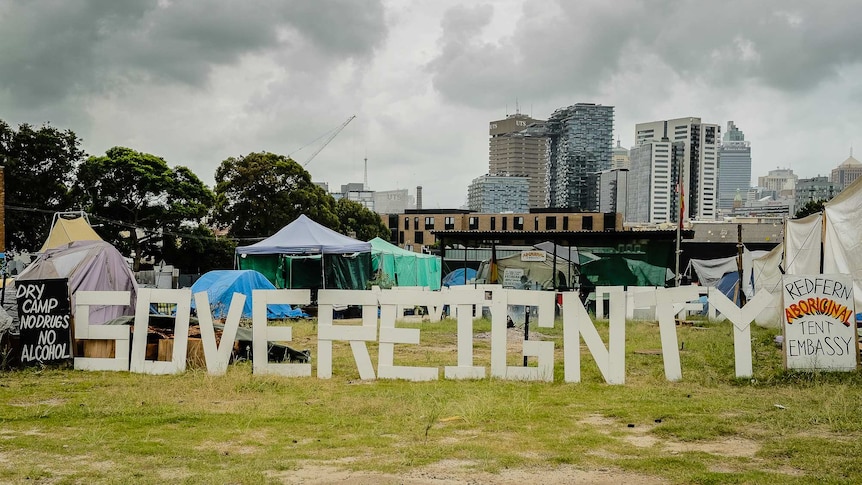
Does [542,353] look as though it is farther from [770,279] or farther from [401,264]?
[401,264]

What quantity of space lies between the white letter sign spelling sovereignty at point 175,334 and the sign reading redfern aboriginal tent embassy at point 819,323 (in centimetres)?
904

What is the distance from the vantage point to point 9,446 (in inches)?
281

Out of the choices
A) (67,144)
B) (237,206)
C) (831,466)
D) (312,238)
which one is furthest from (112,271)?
(237,206)

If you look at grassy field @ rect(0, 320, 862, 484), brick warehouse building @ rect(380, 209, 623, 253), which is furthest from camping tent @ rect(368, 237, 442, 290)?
brick warehouse building @ rect(380, 209, 623, 253)

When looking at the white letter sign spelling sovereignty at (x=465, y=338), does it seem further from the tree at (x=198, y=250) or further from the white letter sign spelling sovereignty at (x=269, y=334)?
the tree at (x=198, y=250)

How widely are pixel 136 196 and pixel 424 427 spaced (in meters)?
43.1

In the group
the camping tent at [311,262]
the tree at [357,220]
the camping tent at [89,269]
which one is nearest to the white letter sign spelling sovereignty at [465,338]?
the camping tent at [89,269]

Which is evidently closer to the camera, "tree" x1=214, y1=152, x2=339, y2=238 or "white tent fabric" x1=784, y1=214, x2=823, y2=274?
"white tent fabric" x1=784, y1=214, x2=823, y2=274

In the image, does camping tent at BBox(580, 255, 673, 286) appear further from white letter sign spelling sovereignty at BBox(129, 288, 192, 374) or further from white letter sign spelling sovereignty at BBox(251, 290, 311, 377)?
white letter sign spelling sovereignty at BBox(129, 288, 192, 374)

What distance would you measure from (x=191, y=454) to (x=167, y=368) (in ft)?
17.9

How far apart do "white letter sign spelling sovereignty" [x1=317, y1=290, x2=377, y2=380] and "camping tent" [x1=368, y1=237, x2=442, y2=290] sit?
18.6m

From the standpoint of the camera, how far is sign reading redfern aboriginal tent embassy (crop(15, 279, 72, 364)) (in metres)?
12.2

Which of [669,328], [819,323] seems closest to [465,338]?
[669,328]

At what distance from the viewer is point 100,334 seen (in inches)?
488
